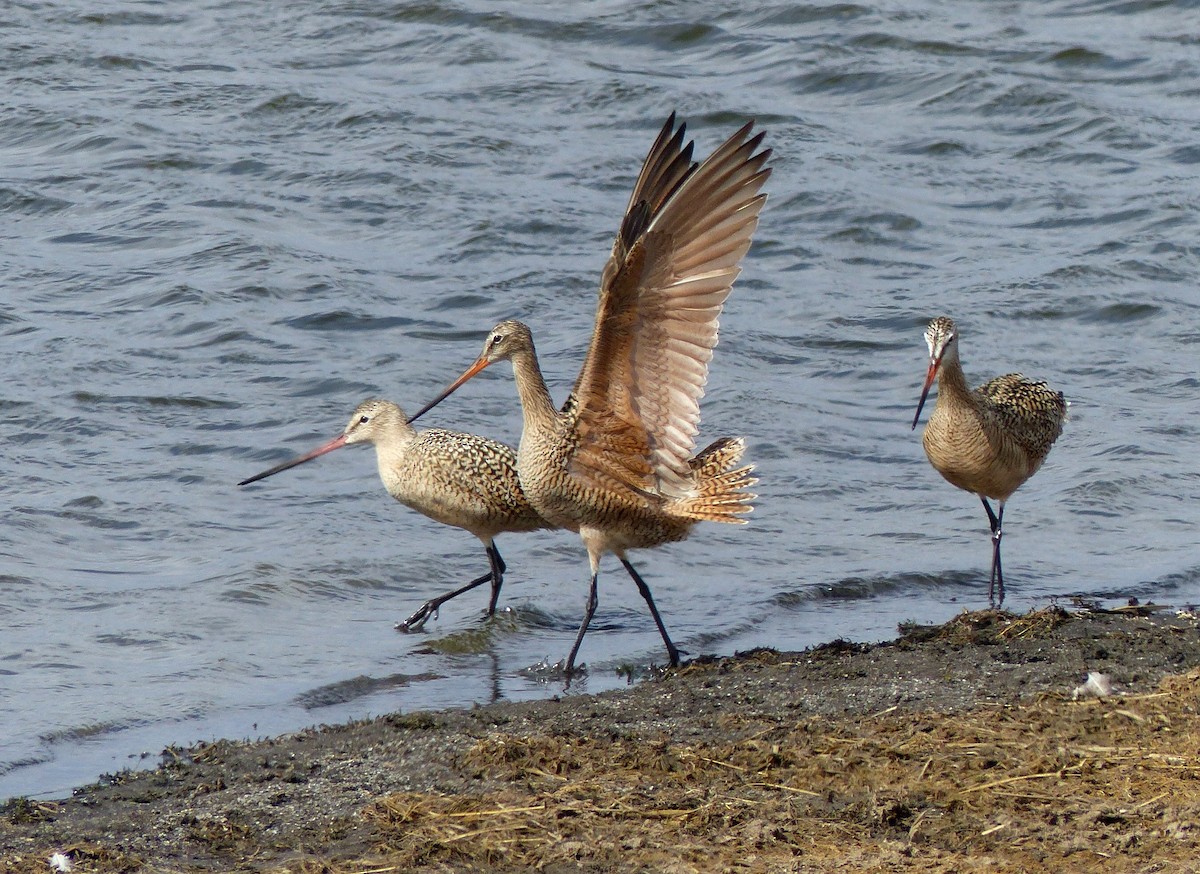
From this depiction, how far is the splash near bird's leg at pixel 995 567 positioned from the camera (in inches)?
290

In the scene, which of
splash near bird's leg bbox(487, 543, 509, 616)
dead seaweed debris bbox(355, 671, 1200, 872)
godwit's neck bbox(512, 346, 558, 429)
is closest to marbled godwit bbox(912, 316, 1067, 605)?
godwit's neck bbox(512, 346, 558, 429)

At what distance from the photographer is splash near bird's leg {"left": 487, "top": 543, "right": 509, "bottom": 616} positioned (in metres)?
7.29

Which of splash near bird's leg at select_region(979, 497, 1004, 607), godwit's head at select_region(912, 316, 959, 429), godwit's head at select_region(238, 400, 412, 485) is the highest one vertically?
godwit's head at select_region(912, 316, 959, 429)

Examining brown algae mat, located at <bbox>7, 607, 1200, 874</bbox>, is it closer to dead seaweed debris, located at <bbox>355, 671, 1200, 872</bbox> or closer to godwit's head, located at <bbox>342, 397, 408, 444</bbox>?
dead seaweed debris, located at <bbox>355, 671, 1200, 872</bbox>

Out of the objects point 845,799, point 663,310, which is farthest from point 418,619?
point 845,799

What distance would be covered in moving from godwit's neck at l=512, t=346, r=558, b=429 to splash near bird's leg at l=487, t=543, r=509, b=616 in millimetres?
875

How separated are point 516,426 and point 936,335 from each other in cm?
241

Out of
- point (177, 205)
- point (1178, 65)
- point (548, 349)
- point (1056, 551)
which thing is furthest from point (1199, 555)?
point (1178, 65)

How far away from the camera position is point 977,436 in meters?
7.57

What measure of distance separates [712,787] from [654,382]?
213cm

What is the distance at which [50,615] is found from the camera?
6785 mm

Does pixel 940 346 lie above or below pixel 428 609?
above

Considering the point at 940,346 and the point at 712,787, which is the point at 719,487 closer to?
the point at 940,346

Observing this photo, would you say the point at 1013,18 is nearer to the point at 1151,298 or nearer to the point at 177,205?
the point at 1151,298
